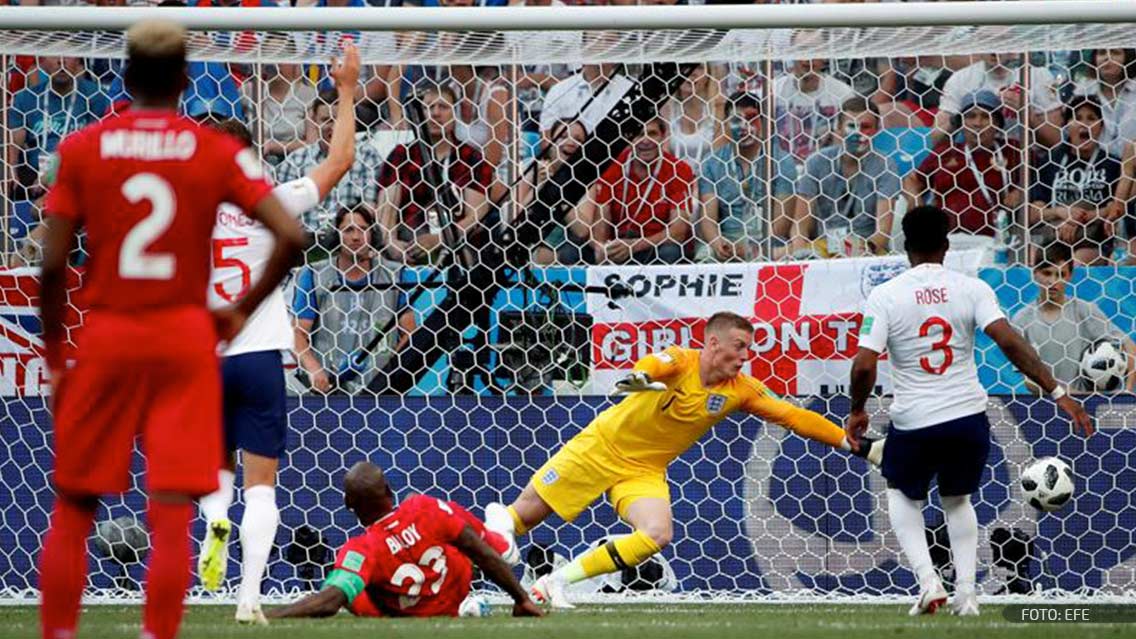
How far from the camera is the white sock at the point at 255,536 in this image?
660 cm

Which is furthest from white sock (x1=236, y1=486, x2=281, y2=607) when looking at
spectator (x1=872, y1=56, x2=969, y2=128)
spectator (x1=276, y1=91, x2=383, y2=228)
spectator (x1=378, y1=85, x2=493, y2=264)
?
spectator (x1=872, y1=56, x2=969, y2=128)

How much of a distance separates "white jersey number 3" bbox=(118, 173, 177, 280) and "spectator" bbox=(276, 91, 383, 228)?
4754 millimetres

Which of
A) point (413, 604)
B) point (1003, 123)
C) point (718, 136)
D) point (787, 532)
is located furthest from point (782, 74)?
point (413, 604)

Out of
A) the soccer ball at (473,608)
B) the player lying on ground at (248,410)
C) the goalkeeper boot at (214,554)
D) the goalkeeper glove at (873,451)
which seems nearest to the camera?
the goalkeeper boot at (214,554)

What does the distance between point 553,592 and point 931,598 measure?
5.41ft

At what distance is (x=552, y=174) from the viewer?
8.80m

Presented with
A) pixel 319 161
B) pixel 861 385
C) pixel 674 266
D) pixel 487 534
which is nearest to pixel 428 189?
pixel 319 161

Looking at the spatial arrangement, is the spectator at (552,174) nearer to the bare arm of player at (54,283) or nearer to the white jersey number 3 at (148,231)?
the bare arm of player at (54,283)

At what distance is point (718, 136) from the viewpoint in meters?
8.85

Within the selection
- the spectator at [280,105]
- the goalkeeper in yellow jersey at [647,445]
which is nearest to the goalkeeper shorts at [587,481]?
the goalkeeper in yellow jersey at [647,445]

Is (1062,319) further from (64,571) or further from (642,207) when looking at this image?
(64,571)

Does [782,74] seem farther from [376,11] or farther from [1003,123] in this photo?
[376,11]

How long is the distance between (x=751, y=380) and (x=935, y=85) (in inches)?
78.4

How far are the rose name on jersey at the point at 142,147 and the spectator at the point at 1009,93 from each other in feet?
17.9
